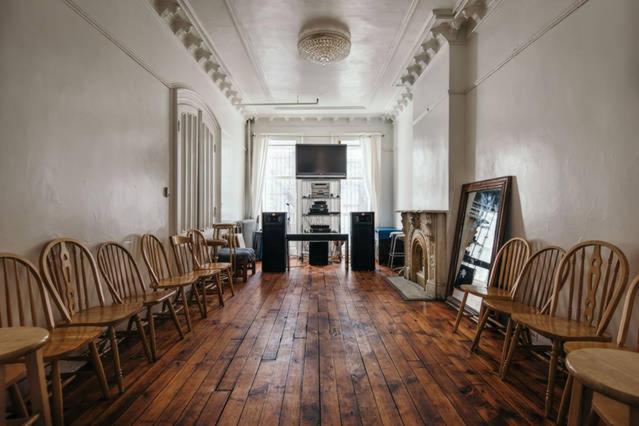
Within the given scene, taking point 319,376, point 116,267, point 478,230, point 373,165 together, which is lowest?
point 319,376

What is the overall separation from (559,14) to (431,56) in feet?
7.77

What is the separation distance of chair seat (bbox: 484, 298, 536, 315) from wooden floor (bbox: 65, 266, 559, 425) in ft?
1.15

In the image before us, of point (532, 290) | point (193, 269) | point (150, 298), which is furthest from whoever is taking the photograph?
point (193, 269)

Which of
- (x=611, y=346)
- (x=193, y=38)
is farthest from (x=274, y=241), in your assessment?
(x=611, y=346)

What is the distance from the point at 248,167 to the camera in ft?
27.0

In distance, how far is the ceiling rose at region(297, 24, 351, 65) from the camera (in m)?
4.31

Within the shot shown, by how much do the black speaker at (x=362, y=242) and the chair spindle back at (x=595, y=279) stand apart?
4.17 metres

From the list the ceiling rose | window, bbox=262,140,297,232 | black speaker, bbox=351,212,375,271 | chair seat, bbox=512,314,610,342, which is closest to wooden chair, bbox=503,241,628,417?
chair seat, bbox=512,314,610,342

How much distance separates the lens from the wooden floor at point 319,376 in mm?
1928

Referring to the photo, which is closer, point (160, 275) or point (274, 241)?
point (160, 275)

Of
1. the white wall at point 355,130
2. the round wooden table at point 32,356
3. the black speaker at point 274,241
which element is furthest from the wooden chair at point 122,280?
the white wall at point 355,130

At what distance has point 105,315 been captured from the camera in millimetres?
2246

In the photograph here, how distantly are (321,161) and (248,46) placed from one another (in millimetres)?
3236

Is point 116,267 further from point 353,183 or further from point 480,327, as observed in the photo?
point 353,183
